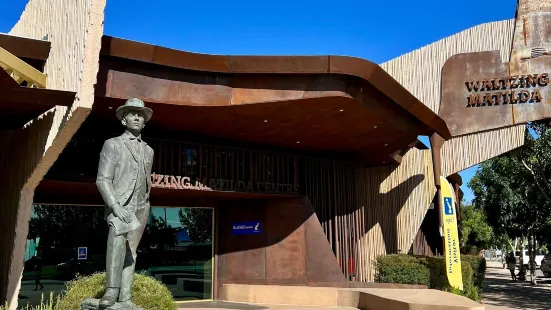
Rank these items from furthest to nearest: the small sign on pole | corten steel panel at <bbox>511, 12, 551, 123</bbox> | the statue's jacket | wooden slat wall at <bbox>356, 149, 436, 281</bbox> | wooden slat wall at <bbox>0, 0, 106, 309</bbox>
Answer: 1. wooden slat wall at <bbox>356, 149, 436, 281</bbox>
2. corten steel panel at <bbox>511, 12, 551, 123</bbox>
3. the small sign on pole
4. wooden slat wall at <bbox>0, 0, 106, 309</bbox>
5. the statue's jacket

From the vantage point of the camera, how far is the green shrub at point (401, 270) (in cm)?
1585

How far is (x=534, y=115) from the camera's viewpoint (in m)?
17.9

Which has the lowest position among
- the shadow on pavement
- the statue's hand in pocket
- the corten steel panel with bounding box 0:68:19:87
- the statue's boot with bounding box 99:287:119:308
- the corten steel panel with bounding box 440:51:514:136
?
the shadow on pavement

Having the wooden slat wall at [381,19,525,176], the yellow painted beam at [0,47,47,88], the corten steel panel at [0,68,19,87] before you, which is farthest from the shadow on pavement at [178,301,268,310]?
the wooden slat wall at [381,19,525,176]

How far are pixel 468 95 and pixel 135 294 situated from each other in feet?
49.4

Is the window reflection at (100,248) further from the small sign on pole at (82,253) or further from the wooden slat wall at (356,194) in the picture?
the wooden slat wall at (356,194)

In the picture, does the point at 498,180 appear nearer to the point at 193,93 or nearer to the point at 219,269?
the point at 219,269

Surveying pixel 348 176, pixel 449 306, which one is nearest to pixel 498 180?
pixel 348 176

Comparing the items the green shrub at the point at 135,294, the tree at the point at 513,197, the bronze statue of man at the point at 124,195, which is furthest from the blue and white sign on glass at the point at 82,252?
the tree at the point at 513,197

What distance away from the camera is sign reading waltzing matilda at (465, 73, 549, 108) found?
58.4ft

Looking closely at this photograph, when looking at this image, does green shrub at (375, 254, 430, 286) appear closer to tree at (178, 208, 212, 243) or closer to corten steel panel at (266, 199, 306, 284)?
corten steel panel at (266, 199, 306, 284)

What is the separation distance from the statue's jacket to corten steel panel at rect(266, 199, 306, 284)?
35.0 ft

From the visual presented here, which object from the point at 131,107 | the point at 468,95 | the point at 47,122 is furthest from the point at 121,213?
the point at 468,95

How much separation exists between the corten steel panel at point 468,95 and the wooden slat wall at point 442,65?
9.8 inches
